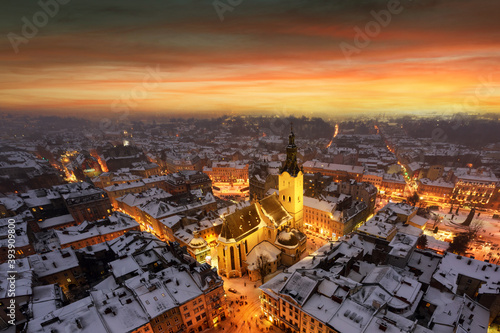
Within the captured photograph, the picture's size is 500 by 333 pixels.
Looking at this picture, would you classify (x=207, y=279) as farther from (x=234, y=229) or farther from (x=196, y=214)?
(x=196, y=214)

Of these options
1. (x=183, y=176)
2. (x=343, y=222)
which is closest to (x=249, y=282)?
(x=343, y=222)

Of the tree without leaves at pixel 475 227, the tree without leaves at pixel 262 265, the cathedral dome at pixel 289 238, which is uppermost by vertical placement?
the cathedral dome at pixel 289 238

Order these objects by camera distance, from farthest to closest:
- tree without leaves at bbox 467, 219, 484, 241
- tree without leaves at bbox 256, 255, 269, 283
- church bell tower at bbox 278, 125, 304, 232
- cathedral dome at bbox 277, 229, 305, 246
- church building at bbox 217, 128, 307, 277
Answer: tree without leaves at bbox 467, 219, 484, 241 < church bell tower at bbox 278, 125, 304, 232 < cathedral dome at bbox 277, 229, 305, 246 < church building at bbox 217, 128, 307, 277 < tree without leaves at bbox 256, 255, 269, 283

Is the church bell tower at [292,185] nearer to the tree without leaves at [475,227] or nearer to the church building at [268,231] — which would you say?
the church building at [268,231]

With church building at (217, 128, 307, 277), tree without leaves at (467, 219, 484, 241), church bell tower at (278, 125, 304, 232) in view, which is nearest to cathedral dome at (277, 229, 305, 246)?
church building at (217, 128, 307, 277)

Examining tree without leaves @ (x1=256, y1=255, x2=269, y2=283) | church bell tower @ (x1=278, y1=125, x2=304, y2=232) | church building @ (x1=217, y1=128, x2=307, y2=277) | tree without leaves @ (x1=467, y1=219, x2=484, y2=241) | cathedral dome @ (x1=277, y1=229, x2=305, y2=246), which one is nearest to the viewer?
tree without leaves @ (x1=256, y1=255, x2=269, y2=283)

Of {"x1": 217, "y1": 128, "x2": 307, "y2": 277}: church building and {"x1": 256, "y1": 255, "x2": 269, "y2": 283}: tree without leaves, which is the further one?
{"x1": 217, "y1": 128, "x2": 307, "y2": 277}: church building

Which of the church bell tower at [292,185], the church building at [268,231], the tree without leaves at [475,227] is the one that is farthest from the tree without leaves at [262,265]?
the tree without leaves at [475,227]

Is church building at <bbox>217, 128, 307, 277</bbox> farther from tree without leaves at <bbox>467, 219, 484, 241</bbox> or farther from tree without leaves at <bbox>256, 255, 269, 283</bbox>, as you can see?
tree without leaves at <bbox>467, 219, 484, 241</bbox>

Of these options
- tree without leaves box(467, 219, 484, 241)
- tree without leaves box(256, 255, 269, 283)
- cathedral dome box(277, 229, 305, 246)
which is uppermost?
cathedral dome box(277, 229, 305, 246)
